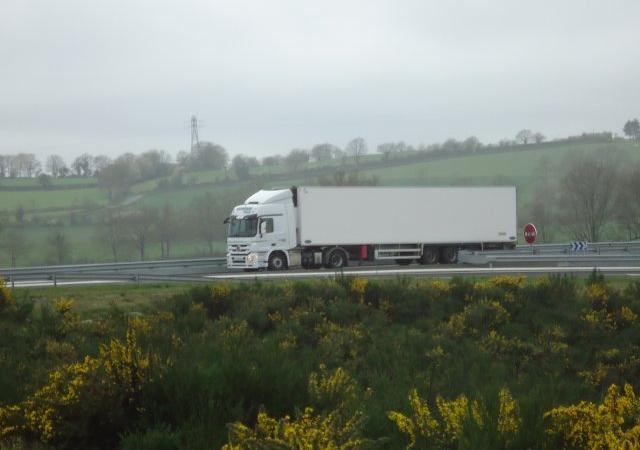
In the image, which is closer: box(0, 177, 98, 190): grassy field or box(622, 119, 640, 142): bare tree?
box(0, 177, 98, 190): grassy field

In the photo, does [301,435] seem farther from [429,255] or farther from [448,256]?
[448,256]

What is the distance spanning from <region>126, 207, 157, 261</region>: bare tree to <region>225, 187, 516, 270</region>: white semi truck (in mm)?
8348

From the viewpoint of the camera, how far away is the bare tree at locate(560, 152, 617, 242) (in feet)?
191

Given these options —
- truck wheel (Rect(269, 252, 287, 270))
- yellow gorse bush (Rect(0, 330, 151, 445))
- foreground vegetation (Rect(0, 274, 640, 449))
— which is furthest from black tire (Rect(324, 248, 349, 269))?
yellow gorse bush (Rect(0, 330, 151, 445))

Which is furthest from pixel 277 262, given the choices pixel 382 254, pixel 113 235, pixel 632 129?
pixel 632 129

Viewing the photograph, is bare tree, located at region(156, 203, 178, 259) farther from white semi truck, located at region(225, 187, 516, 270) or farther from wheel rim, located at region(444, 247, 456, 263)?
wheel rim, located at region(444, 247, 456, 263)

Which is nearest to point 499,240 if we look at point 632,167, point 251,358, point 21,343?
point 632,167

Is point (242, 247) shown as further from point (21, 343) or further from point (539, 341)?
point (21, 343)

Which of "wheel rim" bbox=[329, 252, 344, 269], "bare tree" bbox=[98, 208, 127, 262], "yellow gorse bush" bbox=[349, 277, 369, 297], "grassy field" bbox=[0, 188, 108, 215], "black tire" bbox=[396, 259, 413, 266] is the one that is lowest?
"black tire" bbox=[396, 259, 413, 266]

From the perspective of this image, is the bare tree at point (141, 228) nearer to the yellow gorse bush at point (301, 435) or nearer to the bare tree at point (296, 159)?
the bare tree at point (296, 159)

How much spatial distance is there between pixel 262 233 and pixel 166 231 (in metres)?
10.5

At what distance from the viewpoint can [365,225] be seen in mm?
42344

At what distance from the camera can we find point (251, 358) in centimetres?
878

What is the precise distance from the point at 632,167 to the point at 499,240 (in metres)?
21.0
